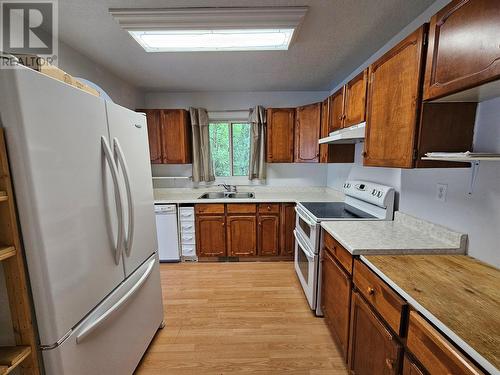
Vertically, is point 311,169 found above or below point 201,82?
below

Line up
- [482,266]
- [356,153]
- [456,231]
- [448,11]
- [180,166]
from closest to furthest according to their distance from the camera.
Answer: [448,11]
[482,266]
[456,231]
[356,153]
[180,166]

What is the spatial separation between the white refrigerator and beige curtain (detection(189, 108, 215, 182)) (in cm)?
182

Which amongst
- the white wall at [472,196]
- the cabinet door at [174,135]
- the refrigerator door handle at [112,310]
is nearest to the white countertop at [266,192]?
the cabinet door at [174,135]

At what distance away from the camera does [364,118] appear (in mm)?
1760

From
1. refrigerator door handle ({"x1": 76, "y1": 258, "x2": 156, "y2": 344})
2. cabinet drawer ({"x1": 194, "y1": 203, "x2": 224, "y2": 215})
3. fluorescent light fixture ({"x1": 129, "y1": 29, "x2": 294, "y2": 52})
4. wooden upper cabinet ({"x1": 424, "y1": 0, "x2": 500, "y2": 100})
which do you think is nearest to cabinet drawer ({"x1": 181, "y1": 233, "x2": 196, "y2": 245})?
cabinet drawer ({"x1": 194, "y1": 203, "x2": 224, "y2": 215})

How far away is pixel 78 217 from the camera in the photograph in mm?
980

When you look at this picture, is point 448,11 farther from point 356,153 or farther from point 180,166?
point 180,166

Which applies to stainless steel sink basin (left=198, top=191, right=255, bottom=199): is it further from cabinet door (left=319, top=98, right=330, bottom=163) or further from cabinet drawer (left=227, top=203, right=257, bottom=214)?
cabinet door (left=319, top=98, right=330, bottom=163)

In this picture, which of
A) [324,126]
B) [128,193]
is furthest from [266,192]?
[128,193]

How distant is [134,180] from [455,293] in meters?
1.76

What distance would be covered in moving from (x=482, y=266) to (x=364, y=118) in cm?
118

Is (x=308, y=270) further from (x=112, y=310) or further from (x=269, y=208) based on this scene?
(x=112, y=310)

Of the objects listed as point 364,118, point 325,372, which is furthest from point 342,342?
point 364,118

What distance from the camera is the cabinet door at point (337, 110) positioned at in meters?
2.19
